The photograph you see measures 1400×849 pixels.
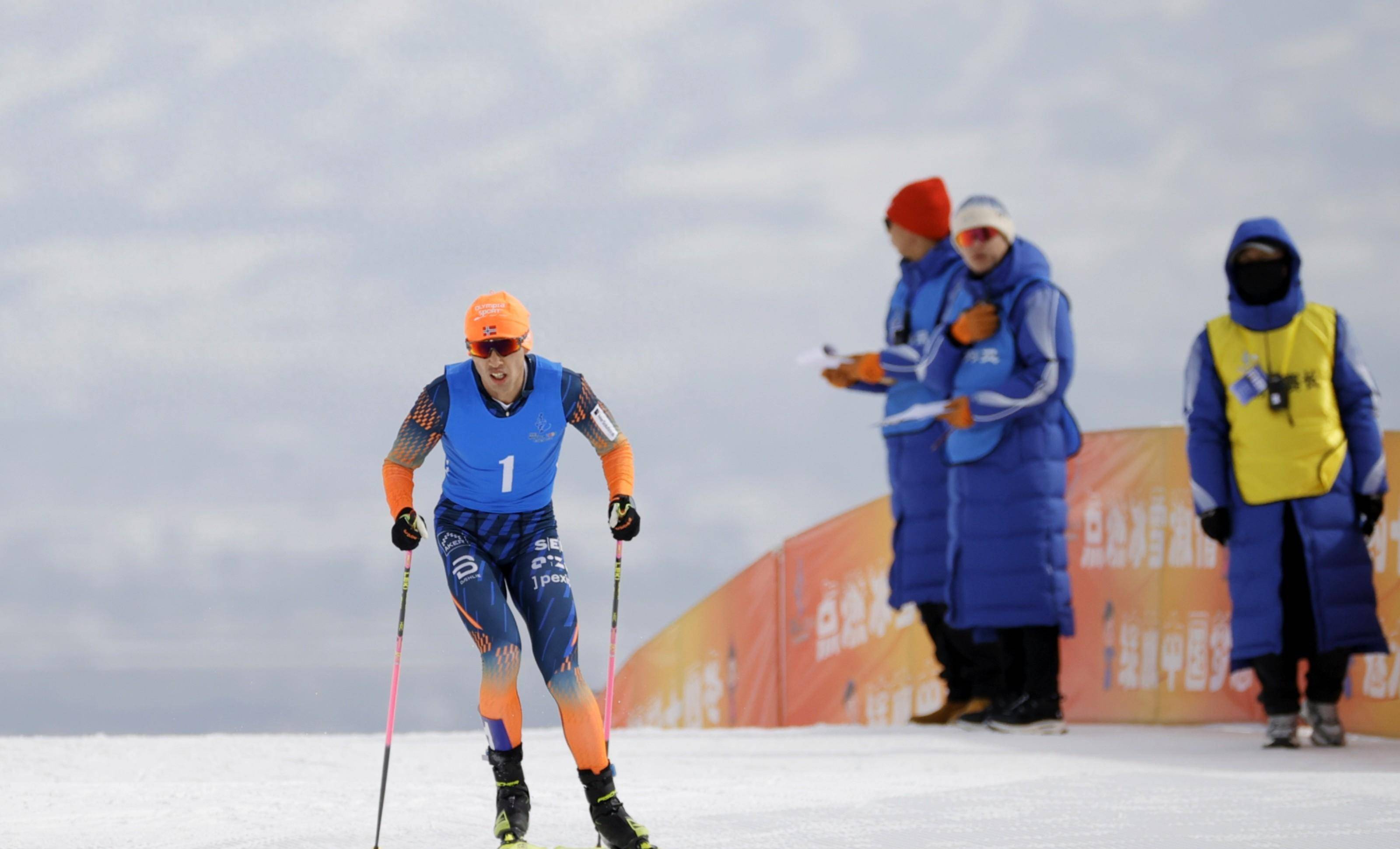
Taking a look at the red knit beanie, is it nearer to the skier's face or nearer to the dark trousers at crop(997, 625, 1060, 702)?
the dark trousers at crop(997, 625, 1060, 702)

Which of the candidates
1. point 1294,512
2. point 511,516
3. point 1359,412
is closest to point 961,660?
point 1294,512

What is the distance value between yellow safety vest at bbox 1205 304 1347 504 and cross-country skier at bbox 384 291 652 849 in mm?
3587

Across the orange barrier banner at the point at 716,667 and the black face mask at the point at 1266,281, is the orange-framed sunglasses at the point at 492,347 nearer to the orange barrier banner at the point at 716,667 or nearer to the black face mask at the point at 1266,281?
the black face mask at the point at 1266,281

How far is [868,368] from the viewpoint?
756cm

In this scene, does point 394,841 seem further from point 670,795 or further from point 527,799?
point 670,795

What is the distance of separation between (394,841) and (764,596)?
203 inches

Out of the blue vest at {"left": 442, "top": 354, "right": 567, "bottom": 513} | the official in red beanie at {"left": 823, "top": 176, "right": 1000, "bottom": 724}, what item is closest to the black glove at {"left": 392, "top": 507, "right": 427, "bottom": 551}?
the blue vest at {"left": 442, "top": 354, "right": 567, "bottom": 513}

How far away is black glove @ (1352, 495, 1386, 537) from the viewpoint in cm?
626

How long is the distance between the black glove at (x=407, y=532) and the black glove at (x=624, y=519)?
1.76ft

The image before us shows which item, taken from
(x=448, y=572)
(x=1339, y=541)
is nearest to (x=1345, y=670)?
(x=1339, y=541)

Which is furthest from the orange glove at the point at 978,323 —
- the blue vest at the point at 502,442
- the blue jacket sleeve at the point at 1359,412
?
the blue vest at the point at 502,442

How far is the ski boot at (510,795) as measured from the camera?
372 cm

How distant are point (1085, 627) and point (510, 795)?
16.4 feet

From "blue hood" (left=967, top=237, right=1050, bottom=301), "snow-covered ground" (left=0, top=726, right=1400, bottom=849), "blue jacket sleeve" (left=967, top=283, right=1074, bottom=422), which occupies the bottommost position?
"snow-covered ground" (left=0, top=726, right=1400, bottom=849)
